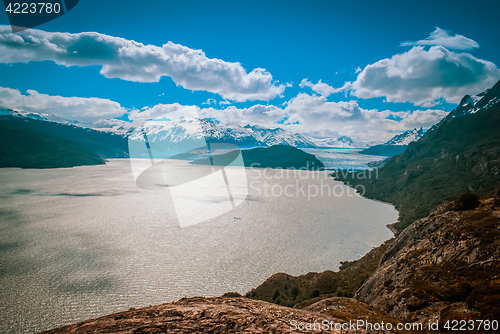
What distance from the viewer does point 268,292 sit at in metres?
15.8

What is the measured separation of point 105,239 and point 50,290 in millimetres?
11466

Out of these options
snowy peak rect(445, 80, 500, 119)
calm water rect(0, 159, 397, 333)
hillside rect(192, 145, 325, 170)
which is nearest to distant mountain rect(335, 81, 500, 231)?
snowy peak rect(445, 80, 500, 119)

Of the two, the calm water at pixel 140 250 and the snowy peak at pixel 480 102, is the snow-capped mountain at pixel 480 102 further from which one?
the calm water at pixel 140 250

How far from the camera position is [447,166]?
47.5 m

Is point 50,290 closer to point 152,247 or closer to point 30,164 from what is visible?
point 152,247

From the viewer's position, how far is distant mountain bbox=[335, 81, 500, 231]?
1441 inches

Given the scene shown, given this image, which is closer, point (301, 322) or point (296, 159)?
point (301, 322)

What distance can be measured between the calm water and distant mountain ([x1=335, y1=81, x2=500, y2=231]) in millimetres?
7227

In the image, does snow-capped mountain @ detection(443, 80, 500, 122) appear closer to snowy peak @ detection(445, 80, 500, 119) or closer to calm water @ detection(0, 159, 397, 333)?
snowy peak @ detection(445, 80, 500, 119)

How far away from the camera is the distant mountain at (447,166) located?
120 feet

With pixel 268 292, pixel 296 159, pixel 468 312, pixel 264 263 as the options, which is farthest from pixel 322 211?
pixel 296 159

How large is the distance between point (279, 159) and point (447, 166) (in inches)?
4471

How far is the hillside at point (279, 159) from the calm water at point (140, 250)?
10320cm

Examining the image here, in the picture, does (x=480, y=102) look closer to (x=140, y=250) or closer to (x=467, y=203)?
(x=467, y=203)
